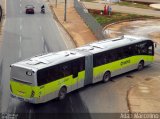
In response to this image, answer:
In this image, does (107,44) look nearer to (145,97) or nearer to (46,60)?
(145,97)

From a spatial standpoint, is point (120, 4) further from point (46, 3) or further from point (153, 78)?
point (153, 78)

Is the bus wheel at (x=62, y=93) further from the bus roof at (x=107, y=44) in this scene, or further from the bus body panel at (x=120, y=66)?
the bus roof at (x=107, y=44)

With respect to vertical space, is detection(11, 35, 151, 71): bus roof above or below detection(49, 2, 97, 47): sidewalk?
above

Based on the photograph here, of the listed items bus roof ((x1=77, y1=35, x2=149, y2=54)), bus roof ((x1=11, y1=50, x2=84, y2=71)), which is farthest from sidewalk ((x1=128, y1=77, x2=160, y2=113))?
bus roof ((x1=11, y1=50, x2=84, y2=71))

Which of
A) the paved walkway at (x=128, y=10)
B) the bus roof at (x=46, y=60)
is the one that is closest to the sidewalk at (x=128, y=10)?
the paved walkway at (x=128, y=10)

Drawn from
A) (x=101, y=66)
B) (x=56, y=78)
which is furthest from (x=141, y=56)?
(x=56, y=78)

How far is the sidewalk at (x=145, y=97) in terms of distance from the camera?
1241 inches

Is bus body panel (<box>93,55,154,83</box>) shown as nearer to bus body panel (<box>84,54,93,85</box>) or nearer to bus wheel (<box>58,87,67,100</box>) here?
bus body panel (<box>84,54,93,85</box>)

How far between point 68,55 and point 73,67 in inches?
42.5

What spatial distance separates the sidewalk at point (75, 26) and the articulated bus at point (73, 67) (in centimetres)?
1193

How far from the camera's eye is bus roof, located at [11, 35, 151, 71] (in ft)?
103

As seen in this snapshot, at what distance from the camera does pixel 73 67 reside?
112 ft

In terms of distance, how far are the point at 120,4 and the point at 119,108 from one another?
56.0m

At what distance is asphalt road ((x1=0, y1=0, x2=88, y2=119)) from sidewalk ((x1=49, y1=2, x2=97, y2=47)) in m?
1.16
